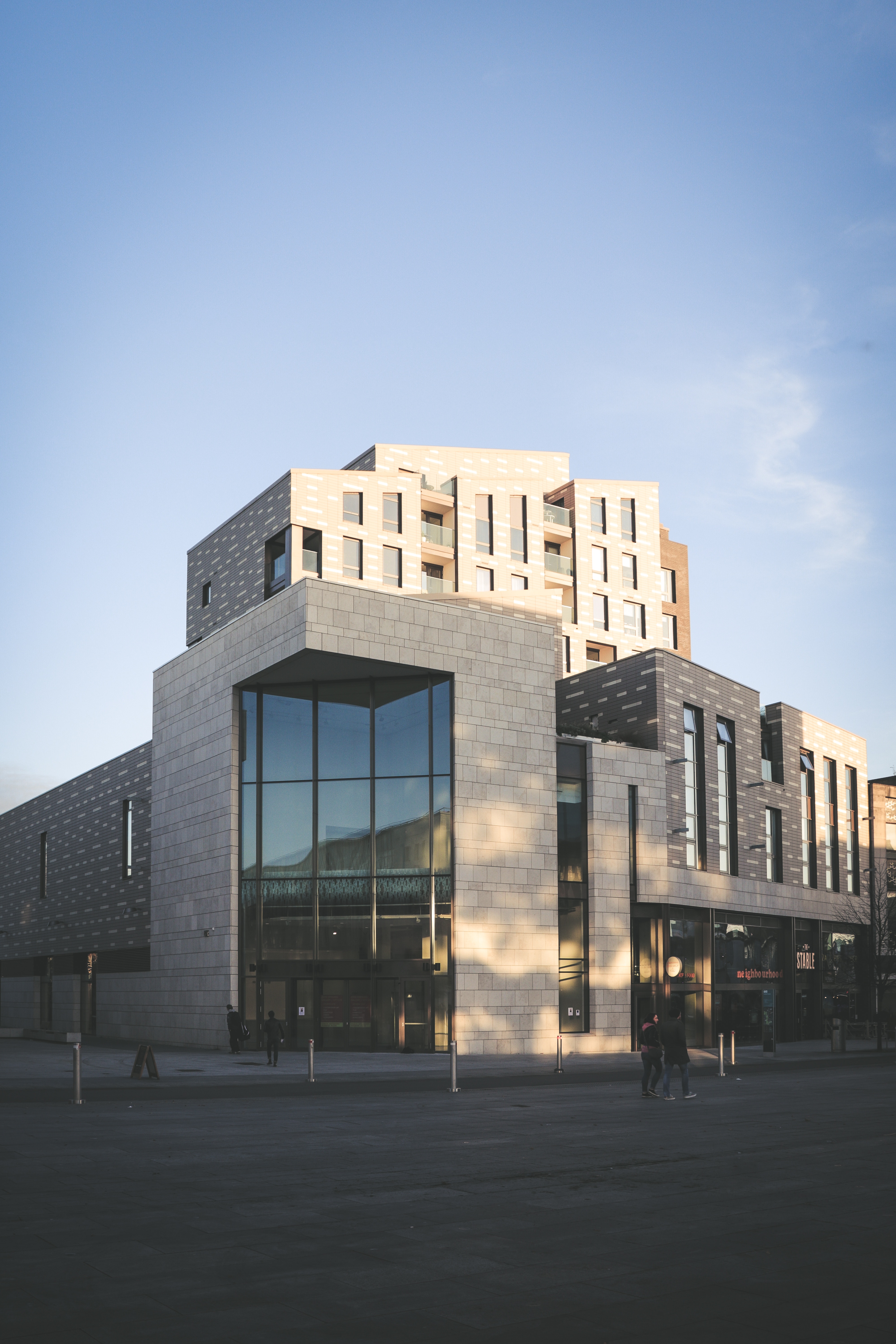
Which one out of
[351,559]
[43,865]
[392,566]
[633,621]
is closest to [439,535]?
[392,566]

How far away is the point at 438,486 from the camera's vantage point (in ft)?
Result: 194

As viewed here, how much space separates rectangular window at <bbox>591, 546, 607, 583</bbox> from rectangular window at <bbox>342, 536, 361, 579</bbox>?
1397 centimetres

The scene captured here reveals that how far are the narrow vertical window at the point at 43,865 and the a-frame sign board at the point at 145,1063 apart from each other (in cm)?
4019

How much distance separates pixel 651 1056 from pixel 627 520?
45.3m

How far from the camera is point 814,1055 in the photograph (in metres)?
40.2

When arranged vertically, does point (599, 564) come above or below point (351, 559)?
above

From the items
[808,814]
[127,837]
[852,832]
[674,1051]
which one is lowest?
[674,1051]

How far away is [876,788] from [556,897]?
30.1 meters

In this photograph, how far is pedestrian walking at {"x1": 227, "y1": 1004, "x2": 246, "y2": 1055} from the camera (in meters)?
33.8

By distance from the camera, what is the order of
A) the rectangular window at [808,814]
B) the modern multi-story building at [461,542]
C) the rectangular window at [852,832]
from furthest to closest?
the rectangular window at [852,832], the modern multi-story building at [461,542], the rectangular window at [808,814]

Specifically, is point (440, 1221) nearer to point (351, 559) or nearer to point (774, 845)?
point (774, 845)

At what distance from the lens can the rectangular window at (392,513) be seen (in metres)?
55.9

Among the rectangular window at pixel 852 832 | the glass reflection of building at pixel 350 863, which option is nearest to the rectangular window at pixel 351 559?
the glass reflection of building at pixel 350 863

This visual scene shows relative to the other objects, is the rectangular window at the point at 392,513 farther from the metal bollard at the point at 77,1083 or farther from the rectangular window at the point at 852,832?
the metal bollard at the point at 77,1083
